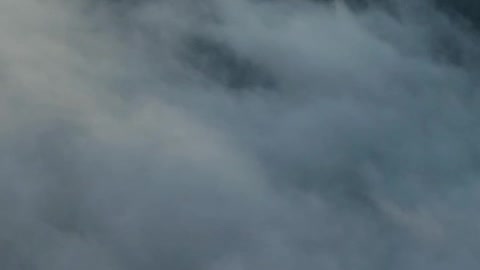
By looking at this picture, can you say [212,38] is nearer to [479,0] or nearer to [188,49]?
[188,49]

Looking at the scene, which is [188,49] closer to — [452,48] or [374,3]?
[374,3]

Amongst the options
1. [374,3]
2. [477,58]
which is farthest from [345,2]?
[477,58]

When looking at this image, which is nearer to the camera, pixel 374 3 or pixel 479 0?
pixel 479 0

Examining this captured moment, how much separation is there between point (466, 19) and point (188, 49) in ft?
75.3

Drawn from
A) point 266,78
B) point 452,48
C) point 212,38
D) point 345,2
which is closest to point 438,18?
point 452,48

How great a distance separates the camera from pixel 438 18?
2426 inches

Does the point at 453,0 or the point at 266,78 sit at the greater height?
the point at 453,0

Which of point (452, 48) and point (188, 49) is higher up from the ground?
point (452, 48)

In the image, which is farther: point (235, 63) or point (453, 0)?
point (235, 63)

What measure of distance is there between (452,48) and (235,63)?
17.7 m

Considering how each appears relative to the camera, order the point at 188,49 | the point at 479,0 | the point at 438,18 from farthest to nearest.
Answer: the point at 188,49, the point at 438,18, the point at 479,0

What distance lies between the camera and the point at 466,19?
5919cm

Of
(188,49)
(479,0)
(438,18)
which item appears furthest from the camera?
(188,49)

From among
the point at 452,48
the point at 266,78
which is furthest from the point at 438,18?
the point at 266,78
